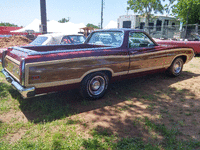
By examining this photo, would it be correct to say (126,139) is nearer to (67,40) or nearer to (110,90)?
(110,90)

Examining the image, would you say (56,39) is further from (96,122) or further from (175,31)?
(175,31)

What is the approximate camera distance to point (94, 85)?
394cm

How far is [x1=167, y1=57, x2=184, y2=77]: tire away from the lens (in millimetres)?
5741

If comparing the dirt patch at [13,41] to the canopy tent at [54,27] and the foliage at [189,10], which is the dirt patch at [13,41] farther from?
the foliage at [189,10]

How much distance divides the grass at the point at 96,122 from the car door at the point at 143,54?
73 cm

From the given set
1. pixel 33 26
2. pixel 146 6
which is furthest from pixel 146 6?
pixel 33 26

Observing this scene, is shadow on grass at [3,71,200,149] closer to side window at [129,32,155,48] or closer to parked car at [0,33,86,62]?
side window at [129,32,155,48]

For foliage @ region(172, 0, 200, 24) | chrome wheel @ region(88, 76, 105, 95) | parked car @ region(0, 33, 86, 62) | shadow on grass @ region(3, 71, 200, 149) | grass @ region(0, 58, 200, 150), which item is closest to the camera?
grass @ region(0, 58, 200, 150)

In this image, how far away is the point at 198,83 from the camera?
5402mm

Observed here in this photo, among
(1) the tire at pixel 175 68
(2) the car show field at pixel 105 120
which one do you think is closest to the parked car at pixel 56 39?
(2) the car show field at pixel 105 120

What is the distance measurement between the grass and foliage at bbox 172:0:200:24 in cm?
2145

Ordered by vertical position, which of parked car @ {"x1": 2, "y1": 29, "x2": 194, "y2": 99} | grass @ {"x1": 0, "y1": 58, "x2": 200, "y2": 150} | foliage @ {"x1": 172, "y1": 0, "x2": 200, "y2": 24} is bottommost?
grass @ {"x1": 0, "y1": 58, "x2": 200, "y2": 150}

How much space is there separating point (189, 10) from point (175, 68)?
20163mm

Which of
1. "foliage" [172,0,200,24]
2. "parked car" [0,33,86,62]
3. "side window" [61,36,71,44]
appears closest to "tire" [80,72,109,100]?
"parked car" [0,33,86,62]
